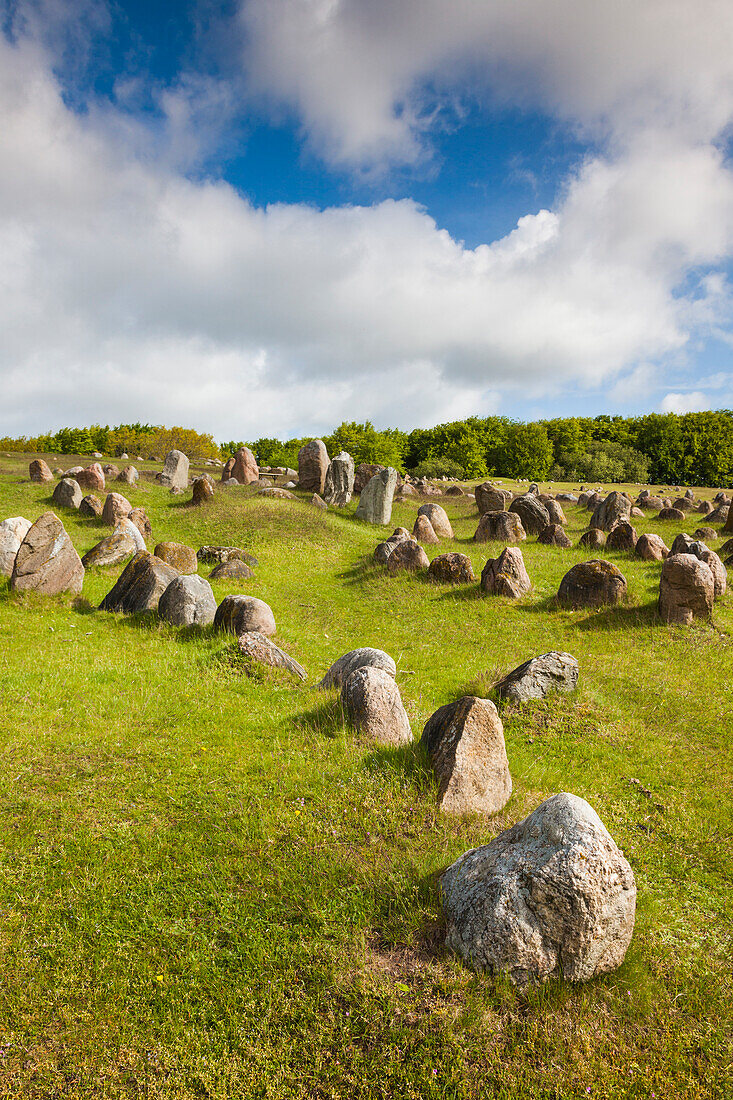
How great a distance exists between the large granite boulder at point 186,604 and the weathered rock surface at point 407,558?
7804 mm

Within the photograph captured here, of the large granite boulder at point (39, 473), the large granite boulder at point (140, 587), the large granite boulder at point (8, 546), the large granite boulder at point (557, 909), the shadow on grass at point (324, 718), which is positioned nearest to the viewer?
the large granite boulder at point (557, 909)

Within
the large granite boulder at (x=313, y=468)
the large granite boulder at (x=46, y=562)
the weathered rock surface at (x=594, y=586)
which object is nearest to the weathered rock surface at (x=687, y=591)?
the weathered rock surface at (x=594, y=586)

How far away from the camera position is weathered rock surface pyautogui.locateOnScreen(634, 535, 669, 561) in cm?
1959

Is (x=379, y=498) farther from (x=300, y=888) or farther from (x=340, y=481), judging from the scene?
(x=300, y=888)

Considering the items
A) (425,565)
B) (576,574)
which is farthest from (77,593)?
(576,574)

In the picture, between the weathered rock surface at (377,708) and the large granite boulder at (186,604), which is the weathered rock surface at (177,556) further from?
the weathered rock surface at (377,708)

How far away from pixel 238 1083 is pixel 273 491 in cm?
2753

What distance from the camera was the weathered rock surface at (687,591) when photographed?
13.3 metres

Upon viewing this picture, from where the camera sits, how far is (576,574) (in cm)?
1512

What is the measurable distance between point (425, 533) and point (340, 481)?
9517 millimetres

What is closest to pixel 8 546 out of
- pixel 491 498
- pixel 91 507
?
pixel 91 507

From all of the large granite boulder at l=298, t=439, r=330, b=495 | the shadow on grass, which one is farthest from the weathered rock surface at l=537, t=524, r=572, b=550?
the shadow on grass

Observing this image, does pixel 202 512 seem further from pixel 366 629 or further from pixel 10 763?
pixel 10 763

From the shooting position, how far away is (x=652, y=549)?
19.7 metres
